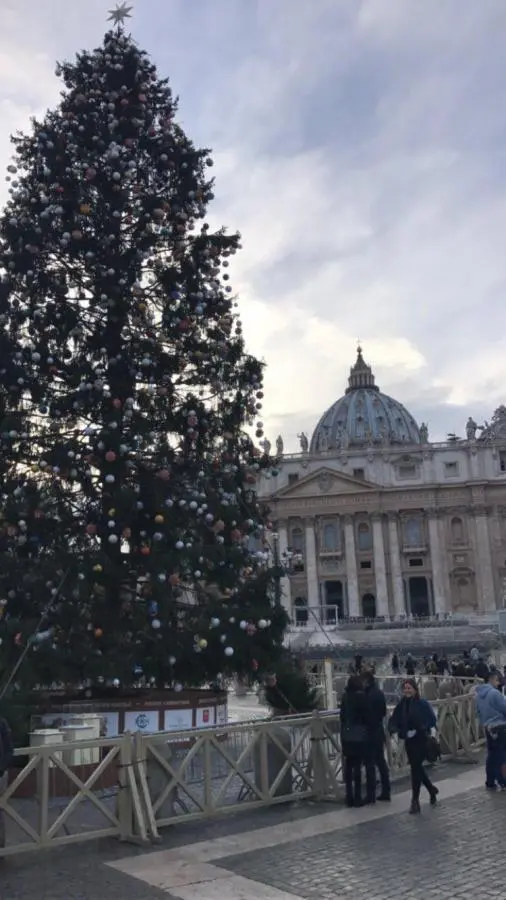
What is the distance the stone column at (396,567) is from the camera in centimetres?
8025

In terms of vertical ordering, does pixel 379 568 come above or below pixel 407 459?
below

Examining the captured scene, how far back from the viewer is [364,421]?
11188cm

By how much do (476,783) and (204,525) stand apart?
212 inches

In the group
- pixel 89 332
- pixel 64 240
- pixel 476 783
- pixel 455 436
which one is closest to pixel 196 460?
pixel 89 332

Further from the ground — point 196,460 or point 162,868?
point 196,460

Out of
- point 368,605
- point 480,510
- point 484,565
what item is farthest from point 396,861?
point 368,605

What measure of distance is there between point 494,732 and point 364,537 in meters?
74.5

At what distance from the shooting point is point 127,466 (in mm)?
11930

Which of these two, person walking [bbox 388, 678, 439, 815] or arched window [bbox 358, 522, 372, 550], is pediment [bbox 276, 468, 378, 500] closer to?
arched window [bbox 358, 522, 372, 550]

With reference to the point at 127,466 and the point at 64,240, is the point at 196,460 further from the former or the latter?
the point at 64,240

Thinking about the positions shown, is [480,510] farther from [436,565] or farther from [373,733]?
[373,733]

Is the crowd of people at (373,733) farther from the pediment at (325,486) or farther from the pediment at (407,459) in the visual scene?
the pediment at (407,459)

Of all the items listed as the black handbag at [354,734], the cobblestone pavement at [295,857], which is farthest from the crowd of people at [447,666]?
the cobblestone pavement at [295,857]

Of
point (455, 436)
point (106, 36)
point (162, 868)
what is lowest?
point (162, 868)
